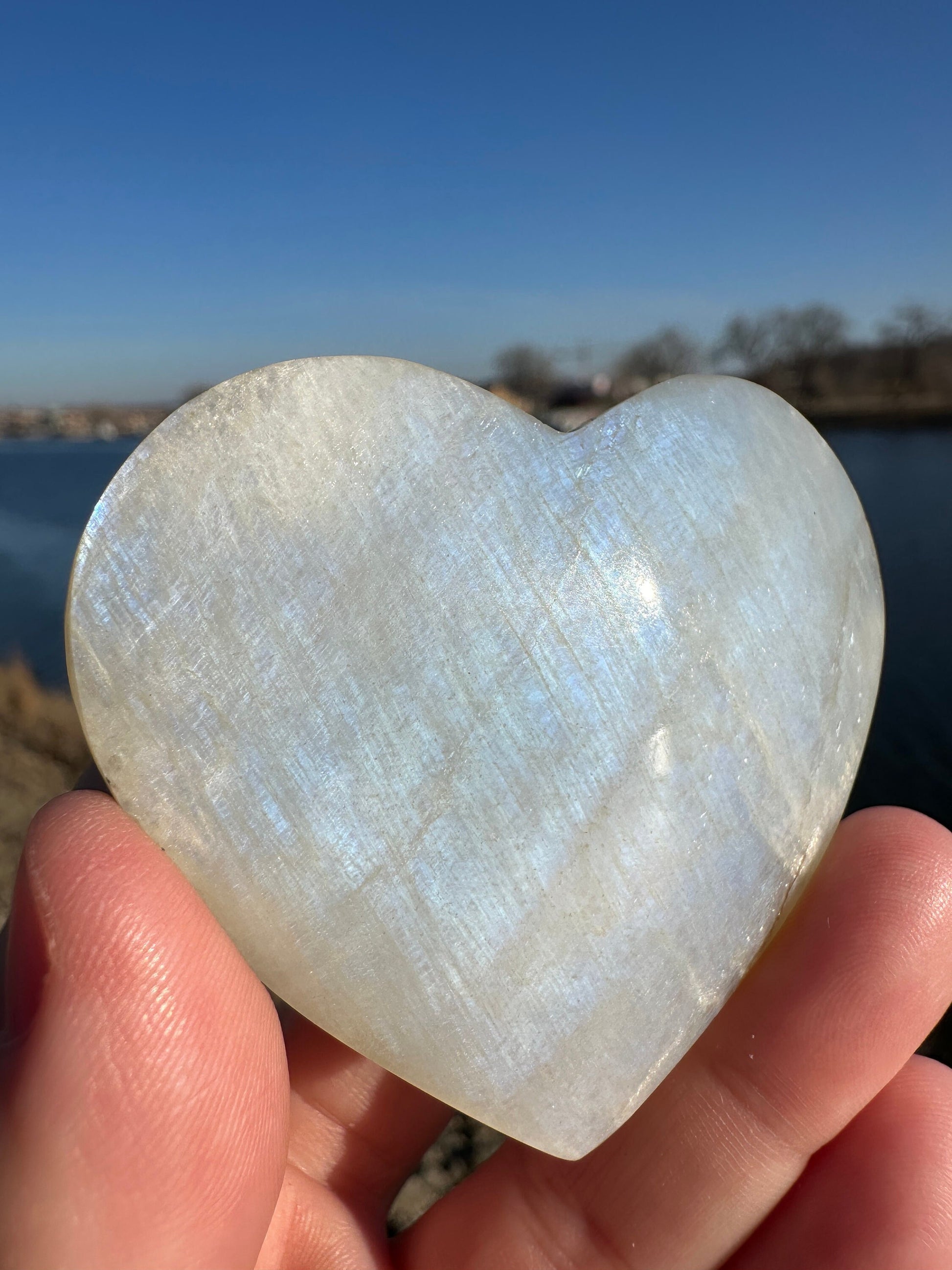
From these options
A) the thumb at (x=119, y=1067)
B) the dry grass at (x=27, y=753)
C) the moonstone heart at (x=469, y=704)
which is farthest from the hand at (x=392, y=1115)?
the dry grass at (x=27, y=753)

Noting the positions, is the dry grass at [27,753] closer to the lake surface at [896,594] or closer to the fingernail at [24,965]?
the lake surface at [896,594]

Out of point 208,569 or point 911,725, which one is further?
point 911,725

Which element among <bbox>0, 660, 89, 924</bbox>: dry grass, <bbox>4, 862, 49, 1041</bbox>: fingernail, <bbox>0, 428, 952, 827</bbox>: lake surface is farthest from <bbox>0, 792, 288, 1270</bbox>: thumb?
<bbox>0, 660, 89, 924</bbox>: dry grass

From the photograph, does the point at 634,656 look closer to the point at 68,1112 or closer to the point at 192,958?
the point at 192,958

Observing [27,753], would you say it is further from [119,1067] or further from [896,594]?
[896,594]

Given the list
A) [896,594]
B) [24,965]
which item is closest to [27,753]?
[24,965]

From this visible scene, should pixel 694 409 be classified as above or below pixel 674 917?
above

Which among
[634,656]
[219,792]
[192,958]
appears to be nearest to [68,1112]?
[192,958]
